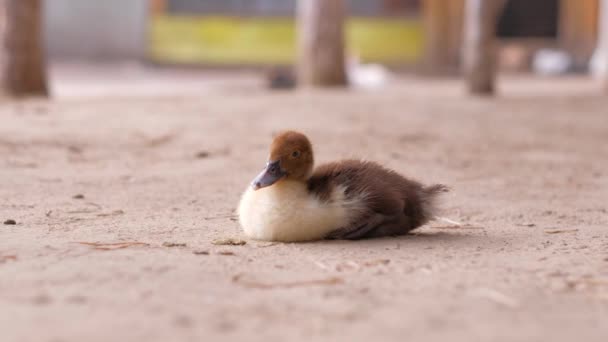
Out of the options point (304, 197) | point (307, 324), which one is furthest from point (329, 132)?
point (307, 324)

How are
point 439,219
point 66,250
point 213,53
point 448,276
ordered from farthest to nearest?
point 213,53
point 439,219
point 66,250
point 448,276

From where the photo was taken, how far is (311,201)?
4.52 m

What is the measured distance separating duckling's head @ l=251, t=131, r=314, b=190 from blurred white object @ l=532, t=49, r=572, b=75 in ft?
63.9

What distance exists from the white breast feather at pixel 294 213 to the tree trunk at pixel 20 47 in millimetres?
7762

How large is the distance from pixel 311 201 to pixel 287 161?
0.23 m

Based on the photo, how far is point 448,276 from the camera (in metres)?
3.72

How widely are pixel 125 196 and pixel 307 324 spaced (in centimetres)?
314

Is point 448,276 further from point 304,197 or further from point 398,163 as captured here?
point 398,163

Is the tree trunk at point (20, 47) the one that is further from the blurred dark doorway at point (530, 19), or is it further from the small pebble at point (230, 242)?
the blurred dark doorway at point (530, 19)

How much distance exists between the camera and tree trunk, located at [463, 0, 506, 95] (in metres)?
13.4

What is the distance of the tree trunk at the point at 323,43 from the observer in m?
13.9

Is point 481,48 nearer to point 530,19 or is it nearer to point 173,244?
point 173,244

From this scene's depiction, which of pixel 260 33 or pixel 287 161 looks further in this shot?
pixel 260 33

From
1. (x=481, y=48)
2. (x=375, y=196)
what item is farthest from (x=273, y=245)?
(x=481, y=48)
